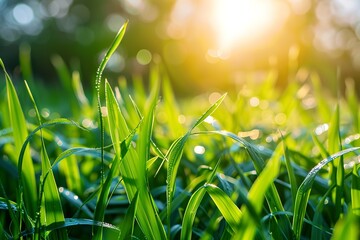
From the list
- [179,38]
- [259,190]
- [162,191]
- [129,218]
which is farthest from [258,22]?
[259,190]

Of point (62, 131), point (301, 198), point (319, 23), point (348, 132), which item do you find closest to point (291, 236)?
point (301, 198)

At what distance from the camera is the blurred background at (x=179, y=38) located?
483 inches

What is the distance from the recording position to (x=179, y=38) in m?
15.2

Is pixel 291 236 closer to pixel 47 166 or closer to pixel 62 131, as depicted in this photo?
pixel 47 166

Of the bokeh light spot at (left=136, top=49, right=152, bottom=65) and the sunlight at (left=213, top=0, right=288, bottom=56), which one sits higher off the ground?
the bokeh light spot at (left=136, top=49, right=152, bottom=65)

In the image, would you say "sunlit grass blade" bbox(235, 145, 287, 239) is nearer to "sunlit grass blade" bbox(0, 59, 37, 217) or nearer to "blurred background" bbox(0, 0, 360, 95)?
"sunlit grass blade" bbox(0, 59, 37, 217)

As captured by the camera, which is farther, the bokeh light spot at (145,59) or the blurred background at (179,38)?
the blurred background at (179,38)

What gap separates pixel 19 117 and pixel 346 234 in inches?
18.8

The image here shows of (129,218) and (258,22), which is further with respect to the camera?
(258,22)

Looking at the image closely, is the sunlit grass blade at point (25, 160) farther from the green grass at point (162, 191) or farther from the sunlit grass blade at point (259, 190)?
the sunlit grass blade at point (259, 190)

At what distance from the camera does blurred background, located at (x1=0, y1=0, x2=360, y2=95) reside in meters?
12.3

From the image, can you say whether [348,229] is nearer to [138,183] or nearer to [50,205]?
[138,183]

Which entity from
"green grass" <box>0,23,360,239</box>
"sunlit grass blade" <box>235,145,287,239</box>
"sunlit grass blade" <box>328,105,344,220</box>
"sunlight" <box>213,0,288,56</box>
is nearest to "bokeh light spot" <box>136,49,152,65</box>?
"green grass" <box>0,23,360,239</box>

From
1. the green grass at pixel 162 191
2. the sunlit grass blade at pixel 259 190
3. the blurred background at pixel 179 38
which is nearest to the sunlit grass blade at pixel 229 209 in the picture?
the green grass at pixel 162 191
